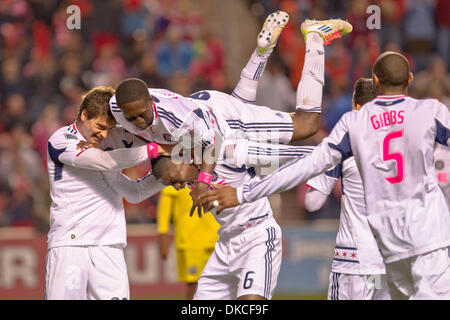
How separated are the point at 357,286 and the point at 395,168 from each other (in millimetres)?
1610

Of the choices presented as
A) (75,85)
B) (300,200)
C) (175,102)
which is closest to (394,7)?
(300,200)

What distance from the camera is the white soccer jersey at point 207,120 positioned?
20.3ft

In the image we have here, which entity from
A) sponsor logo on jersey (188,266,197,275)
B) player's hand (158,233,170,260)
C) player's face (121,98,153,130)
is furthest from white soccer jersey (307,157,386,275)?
player's hand (158,233,170,260)

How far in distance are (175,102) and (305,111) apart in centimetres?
142

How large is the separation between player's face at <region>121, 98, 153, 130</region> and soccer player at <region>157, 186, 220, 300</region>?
3.66m

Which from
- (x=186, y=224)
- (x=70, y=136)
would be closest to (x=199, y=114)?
(x=70, y=136)

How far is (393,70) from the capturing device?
5.57m

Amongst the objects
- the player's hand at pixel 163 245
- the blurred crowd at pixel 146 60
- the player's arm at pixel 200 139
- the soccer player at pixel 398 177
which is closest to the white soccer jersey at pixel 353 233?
the soccer player at pixel 398 177

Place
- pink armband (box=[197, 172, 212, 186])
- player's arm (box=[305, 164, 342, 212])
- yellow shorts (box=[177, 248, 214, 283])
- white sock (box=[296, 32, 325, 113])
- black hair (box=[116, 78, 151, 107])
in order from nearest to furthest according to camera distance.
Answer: pink armband (box=[197, 172, 212, 186])
black hair (box=[116, 78, 151, 107])
player's arm (box=[305, 164, 342, 212])
white sock (box=[296, 32, 325, 113])
yellow shorts (box=[177, 248, 214, 283])

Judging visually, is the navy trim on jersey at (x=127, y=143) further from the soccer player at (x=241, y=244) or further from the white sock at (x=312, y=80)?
the white sock at (x=312, y=80)

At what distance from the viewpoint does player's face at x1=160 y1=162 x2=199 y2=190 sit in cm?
617

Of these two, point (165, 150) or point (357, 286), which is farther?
point (357, 286)

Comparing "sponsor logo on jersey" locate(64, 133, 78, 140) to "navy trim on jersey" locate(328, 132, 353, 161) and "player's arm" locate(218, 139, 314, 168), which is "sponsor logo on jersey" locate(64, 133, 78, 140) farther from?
"navy trim on jersey" locate(328, 132, 353, 161)

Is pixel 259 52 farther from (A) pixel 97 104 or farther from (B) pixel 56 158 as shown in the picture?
(B) pixel 56 158
